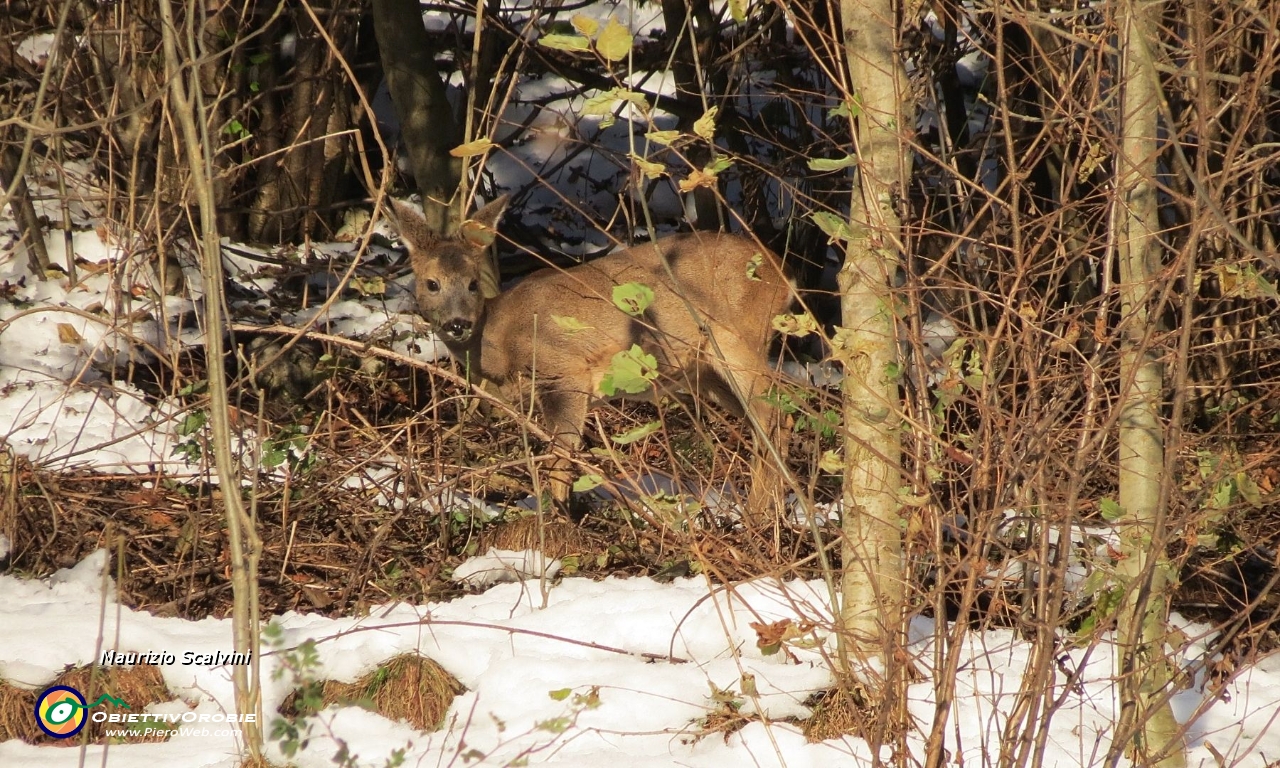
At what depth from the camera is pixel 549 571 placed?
5398mm

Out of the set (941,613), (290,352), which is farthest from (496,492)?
(941,613)

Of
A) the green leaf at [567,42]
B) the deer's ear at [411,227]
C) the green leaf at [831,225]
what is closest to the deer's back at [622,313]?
the deer's ear at [411,227]

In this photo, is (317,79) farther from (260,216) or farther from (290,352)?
(290,352)

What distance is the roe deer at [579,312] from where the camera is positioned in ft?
23.4

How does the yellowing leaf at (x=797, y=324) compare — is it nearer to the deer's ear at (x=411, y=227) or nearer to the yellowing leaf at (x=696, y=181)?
the yellowing leaf at (x=696, y=181)

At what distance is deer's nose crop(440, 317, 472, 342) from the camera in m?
7.18

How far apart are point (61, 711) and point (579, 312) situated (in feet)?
13.2

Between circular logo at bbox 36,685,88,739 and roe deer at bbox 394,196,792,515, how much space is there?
127 inches

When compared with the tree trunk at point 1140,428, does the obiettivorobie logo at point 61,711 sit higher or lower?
lower

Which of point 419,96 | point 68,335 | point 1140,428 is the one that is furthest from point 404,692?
point 68,335

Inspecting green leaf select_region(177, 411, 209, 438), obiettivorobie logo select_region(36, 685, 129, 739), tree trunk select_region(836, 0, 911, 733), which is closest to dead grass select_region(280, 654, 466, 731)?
obiettivorobie logo select_region(36, 685, 129, 739)

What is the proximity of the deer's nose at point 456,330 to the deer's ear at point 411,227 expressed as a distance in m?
0.56

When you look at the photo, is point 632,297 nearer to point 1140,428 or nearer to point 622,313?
point 1140,428

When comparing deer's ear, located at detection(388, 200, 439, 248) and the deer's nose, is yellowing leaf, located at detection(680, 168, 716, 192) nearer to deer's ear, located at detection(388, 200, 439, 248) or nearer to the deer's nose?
the deer's nose
